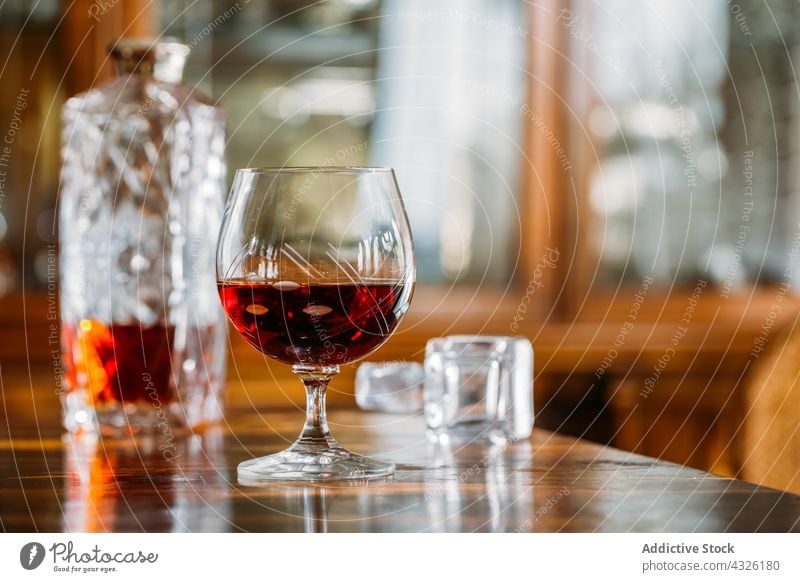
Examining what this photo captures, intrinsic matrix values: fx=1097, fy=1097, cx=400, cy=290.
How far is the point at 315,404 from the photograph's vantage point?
0.68 m

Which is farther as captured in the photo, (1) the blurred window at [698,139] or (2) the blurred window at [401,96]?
(1) the blurred window at [698,139]

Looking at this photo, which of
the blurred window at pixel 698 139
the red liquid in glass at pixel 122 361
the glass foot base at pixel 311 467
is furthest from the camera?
the blurred window at pixel 698 139

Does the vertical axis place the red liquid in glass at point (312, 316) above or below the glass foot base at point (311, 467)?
above

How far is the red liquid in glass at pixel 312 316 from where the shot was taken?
67 cm

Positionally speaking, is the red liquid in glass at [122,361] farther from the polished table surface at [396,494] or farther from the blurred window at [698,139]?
the blurred window at [698,139]

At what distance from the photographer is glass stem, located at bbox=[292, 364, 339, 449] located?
0.67 meters

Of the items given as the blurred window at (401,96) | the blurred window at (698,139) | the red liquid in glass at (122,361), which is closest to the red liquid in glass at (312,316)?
the red liquid in glass at (122,361)

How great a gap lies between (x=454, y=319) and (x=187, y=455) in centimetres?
147

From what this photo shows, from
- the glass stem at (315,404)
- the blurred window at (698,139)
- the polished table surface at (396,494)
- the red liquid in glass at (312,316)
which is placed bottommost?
the polished table surface at (396,494)

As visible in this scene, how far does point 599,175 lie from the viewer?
229 cm

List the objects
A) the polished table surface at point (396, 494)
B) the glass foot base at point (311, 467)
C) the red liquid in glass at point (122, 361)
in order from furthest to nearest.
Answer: the red liquid in glass at point (122, 361)
the glass foot base at point (311, 467)
the polished table surface at point (396, 494)

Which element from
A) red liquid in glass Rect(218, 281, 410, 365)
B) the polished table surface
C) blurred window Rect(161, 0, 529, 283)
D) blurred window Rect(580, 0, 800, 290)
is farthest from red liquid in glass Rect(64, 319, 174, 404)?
blurred window Rect(580, 0, 800, 290)

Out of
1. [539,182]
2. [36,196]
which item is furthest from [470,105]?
[36,196]

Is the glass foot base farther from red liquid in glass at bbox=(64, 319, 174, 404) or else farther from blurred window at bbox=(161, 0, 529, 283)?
blurred window at bbox=(161, 0, 529, 283)
